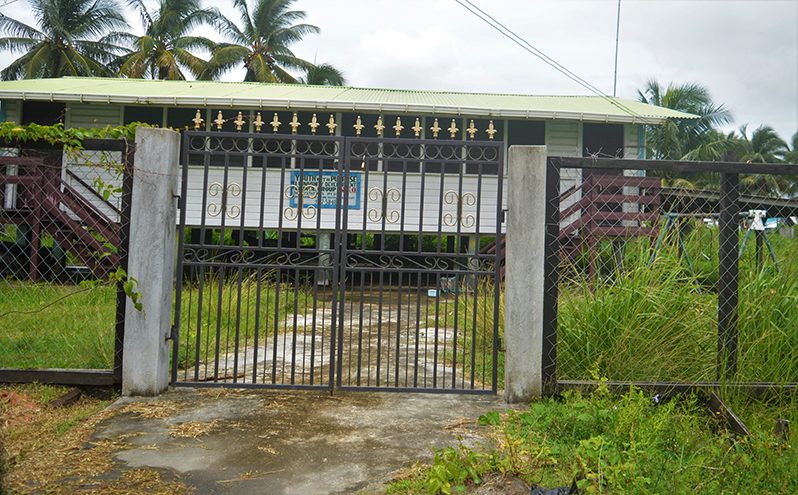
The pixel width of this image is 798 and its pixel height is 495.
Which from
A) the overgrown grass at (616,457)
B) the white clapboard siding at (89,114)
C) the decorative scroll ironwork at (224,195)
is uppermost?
the white clapboard siding at (89,114)

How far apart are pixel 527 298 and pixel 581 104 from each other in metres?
10.2

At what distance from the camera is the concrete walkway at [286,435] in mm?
3400

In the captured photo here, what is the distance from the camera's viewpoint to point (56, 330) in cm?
679

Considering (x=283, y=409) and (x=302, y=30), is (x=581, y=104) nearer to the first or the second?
(x=283, y=409)

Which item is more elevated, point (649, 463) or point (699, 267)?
point (699, 267)

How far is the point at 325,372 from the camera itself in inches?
237

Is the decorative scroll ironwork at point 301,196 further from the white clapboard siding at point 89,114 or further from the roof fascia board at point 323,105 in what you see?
the white clapboard siding at point 89,114

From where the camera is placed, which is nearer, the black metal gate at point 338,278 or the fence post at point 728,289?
the fence post at point 728,289

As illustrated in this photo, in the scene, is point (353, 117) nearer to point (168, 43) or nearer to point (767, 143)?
point (168, 43)

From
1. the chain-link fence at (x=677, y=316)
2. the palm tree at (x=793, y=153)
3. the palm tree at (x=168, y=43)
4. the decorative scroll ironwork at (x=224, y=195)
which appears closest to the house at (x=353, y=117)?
the decorative scroll ironwork at (x=224, y=195)

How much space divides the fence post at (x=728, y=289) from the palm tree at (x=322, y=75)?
24177 millimetres

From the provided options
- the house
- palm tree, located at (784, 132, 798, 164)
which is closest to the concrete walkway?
the house

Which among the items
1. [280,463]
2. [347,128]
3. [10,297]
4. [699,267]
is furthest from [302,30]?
[280,463]

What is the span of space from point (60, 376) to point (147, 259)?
1138mm
